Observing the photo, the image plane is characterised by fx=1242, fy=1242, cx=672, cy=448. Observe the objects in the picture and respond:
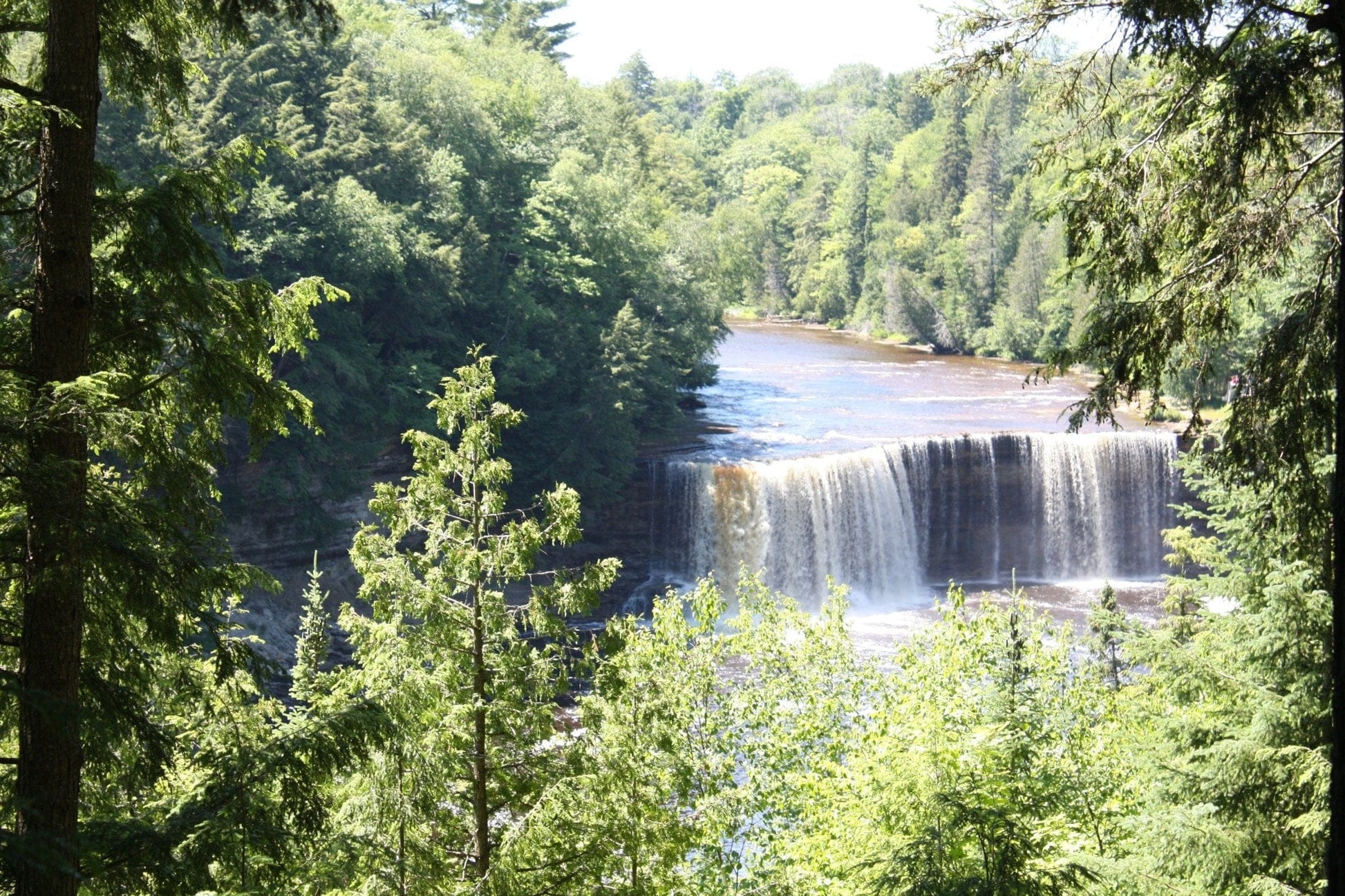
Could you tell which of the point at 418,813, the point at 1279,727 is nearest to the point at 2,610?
the point at 418,813

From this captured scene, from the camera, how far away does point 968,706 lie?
1247 cm

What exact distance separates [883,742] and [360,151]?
24.8m

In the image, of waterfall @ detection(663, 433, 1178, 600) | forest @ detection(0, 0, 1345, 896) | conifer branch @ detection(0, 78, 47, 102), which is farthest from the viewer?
waterfall @ detection(663, 433, 1178, 600)

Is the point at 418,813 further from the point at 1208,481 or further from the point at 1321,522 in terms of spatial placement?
the point at 1208,481

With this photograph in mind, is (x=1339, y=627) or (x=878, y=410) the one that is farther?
(x=878, y=410)

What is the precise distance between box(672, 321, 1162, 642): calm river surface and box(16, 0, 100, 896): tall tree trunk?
19629 millimetres

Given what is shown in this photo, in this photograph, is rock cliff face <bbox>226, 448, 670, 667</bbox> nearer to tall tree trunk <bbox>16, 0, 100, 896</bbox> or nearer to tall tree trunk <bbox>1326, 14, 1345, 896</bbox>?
tall tree trunk <bbox>16, 0, 100, 896</bbox>

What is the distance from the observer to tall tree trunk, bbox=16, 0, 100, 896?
4586 millimetres

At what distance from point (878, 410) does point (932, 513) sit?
7.65 m

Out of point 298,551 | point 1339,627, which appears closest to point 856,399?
point 298,551

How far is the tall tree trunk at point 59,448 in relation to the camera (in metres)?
4.59

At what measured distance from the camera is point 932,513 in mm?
31844

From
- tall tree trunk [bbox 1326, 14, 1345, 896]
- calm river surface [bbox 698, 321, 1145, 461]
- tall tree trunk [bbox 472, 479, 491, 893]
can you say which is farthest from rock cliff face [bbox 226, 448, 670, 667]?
tall tree trunk [bbox 1326, 14, 1345, 896]

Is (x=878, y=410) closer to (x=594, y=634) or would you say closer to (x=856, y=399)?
(x=856, y=399)
